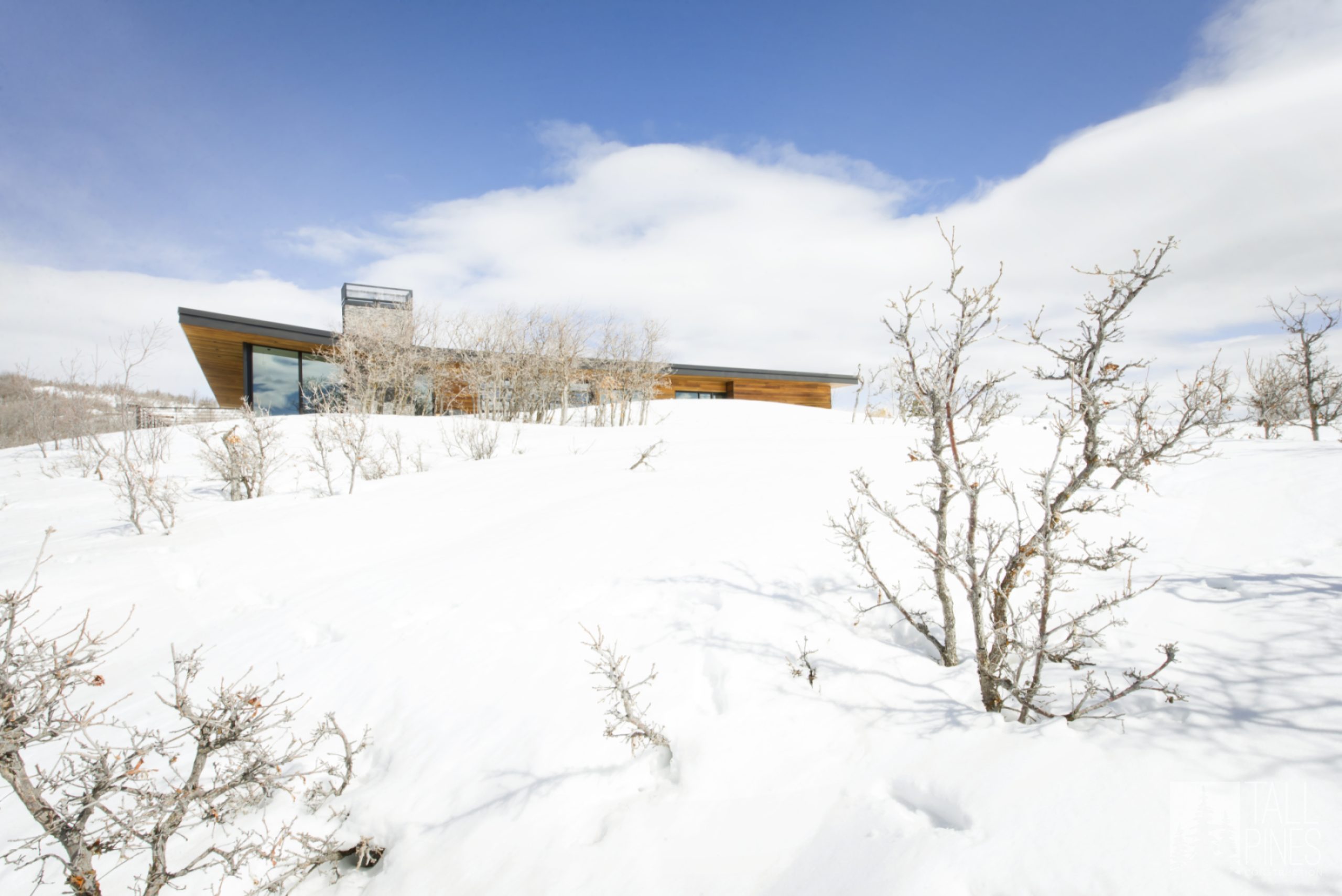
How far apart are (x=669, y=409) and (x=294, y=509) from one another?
14.1 meters

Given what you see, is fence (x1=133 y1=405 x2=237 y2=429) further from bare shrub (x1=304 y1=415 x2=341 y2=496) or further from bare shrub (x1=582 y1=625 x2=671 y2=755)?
bare shrub (x1=582 y1=625 x2=671 y2=755)

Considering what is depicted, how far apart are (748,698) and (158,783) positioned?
9.93 feet

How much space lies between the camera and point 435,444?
1340cm

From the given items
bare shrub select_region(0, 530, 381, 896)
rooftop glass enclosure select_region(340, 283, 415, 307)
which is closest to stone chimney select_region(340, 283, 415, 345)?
rooftop glass enclosure select_region(340, 283, 415, 307)

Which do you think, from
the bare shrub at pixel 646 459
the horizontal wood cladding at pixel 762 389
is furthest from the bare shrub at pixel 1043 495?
the horizontal wood cladding at pixel 762 389

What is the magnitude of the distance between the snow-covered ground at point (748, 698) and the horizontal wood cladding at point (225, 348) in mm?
13747

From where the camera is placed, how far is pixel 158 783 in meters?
2.82

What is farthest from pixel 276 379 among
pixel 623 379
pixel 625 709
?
pixel 625 709

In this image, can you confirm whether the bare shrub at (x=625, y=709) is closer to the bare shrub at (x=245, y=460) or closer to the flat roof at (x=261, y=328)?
the bare shrub at (x=245, y=460)

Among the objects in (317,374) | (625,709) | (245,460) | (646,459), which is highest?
(317,374)

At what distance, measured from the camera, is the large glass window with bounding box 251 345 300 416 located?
756 inches

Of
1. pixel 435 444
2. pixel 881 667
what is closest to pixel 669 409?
pixel 435 444

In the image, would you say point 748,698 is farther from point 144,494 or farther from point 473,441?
point 473,441

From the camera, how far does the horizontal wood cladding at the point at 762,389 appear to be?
27.7m
